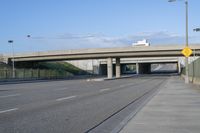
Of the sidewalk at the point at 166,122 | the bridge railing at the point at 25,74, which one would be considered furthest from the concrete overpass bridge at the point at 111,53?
the sidewalk at the point at 166,122

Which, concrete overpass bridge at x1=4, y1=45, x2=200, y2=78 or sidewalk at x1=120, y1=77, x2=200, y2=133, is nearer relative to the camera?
sidewalk at x1=120, y1=77, x2=200, y2=133

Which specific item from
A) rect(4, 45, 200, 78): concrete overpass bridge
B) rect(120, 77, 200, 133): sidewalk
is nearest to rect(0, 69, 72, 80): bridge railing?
rect(4, 45, 200, 78): concrete overpass bridge

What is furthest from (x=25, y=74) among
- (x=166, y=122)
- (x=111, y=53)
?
(x=166, y=122)

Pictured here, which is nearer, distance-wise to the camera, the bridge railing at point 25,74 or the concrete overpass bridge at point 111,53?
the bridge railing at point 25,74

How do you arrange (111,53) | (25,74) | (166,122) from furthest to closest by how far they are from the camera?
(111,53) < (25,74) < (166,122)

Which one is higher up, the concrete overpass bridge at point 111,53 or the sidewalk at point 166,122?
the concrete overpass bridge at point 111,53

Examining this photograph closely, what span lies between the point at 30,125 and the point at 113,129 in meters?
2.41

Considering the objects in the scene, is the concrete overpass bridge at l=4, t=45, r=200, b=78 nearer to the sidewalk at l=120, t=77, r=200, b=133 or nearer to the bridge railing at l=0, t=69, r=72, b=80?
→ the bridge railing at l=0, t=69, r=72, b=80

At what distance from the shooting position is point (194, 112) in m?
15.5

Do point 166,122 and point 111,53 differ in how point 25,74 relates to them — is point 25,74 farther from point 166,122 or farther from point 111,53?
point 166,122

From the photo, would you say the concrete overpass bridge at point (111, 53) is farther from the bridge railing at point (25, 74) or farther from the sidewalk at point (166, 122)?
the sidewalk at point (166, 122)

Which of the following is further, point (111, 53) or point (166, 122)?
point (111, 53)

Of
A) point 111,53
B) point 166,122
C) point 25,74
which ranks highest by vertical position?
point 111,53

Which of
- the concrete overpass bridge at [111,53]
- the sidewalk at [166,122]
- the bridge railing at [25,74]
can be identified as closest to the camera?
the sidewalk at [166,122]
